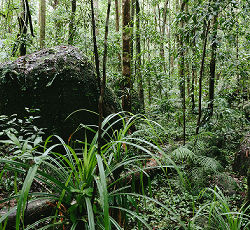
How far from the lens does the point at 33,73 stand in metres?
3.81

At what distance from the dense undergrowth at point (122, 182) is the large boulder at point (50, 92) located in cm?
40

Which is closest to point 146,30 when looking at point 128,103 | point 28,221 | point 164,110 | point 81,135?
point 164,110

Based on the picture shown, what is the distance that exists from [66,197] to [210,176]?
2929 mm

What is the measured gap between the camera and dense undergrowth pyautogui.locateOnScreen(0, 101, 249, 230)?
1.07 meters

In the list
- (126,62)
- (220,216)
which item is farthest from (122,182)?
(126,62)

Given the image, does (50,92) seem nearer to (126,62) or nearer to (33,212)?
(126,62)

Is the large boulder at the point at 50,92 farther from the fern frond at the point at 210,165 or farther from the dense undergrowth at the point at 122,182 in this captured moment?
the fern frond at the point at 210,165

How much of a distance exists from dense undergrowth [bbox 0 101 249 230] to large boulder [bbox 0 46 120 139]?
403 millimetres

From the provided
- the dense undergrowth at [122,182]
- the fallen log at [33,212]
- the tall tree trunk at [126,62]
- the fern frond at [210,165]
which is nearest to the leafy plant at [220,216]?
the dense undergrowth at [122,182]

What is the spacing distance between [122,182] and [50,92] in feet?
9.14

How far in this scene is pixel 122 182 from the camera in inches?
58.8

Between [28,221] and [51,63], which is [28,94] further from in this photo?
[28,221]

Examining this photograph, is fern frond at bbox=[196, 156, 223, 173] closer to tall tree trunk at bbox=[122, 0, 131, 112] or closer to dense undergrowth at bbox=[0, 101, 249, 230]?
dense undergrowth at bbox=[0, 101, 249, 230]

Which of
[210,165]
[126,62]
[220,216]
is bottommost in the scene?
[210,165]
